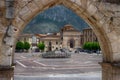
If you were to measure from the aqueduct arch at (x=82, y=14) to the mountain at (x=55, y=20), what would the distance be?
15339 centimetres

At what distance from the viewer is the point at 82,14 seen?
860 centimetres

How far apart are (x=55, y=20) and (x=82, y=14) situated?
16139cm

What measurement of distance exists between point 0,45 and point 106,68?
3.41m

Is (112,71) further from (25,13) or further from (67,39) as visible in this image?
(67,39)

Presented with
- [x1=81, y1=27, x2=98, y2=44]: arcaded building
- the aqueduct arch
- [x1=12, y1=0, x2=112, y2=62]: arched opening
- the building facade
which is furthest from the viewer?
the building facade

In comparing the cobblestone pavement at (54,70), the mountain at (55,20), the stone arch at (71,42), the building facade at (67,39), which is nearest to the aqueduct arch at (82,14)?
the cobblestone pavement at (54,70)

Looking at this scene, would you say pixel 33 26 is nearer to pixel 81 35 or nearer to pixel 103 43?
pixel 81 35

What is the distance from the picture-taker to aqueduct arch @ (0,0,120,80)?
300 inches

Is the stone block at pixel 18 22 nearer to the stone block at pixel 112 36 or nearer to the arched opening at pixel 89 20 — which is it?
the arched opening at pixel 89 20

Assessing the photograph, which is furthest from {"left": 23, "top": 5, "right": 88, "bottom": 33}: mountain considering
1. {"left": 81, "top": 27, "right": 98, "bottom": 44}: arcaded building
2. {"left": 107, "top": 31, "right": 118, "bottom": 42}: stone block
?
{"left": 107, "top": 31, "right": 118, "bottom": 42}: stone block

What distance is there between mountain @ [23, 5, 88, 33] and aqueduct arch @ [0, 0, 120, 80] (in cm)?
15339

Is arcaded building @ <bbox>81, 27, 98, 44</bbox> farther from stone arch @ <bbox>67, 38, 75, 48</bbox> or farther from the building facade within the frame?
stone arch @ <bbox>67, 38, 75, 48</bbox>

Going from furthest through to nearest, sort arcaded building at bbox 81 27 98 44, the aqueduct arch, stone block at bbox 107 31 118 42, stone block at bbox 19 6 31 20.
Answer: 1. arcaded building at bbox 81 27 98 44
2. stone block at bbox 107 31 118 42
3. stone block at bbox 19 6 31 20
4. the aqueduct arch

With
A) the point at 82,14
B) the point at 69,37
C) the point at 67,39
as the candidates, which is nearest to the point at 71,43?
the point at 67,39
